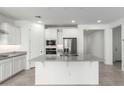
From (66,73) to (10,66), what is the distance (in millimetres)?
2338

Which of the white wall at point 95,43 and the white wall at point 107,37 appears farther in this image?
the white wall at point 95,43

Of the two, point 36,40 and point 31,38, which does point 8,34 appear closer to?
point 31,38

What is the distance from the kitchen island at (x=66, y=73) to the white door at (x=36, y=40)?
3.39 m

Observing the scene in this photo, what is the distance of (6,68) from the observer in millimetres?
4664

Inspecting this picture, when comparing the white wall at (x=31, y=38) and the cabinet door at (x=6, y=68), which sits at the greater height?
the white wall at (x=31, y=38)

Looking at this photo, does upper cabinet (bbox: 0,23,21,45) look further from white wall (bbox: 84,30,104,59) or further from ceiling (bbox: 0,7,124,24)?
white wall (bbox: 84,30,104,59)

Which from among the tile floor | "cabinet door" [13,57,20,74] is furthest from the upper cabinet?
the tile floor

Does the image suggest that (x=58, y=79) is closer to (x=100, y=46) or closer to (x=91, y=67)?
(x=91, y=67)

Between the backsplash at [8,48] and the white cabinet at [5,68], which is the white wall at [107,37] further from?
the white cabinet at [5,68]

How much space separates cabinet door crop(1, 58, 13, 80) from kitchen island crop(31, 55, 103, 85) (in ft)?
4.18

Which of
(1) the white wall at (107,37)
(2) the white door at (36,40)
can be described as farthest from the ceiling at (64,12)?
(1) the white wall at (107,37)

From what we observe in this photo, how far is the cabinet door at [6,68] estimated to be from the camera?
446 centimetres

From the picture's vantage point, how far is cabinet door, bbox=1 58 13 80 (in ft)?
14.6

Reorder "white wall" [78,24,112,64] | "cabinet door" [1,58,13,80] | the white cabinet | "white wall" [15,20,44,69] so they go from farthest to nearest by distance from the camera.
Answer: "white wall" [78,24,112,64] → "white wall" [15,20,44,69] → "cabinet door" [1,58,13,80] → the white cabinet
